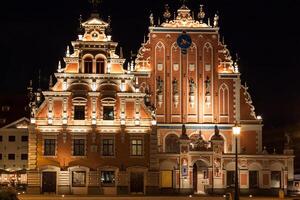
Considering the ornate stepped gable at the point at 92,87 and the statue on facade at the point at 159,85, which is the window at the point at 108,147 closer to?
the ornate stepped gable at the point at 92,87

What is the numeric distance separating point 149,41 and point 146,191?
16718 mm

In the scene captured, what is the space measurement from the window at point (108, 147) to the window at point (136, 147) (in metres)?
1.80

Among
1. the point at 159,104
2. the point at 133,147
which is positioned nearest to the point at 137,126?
the point at 133,147

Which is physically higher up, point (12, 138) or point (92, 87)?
point (92, 87)

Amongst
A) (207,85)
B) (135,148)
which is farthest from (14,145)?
(207,85)

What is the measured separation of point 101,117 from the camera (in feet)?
221

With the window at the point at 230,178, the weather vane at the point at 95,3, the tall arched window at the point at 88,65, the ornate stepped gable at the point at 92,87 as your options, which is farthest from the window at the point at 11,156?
the window at the point at 230,178

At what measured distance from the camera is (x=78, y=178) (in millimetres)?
66750

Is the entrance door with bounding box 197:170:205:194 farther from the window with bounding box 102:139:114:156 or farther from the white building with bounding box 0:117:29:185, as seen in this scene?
the white building with bounding box 0:117:29:185

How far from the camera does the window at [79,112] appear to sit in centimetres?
6719

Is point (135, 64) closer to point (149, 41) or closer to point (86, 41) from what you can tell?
point (149, 41)

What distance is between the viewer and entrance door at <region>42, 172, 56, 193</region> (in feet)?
217

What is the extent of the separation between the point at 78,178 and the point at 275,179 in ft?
60.1

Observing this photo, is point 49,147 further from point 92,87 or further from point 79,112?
point 92,87
